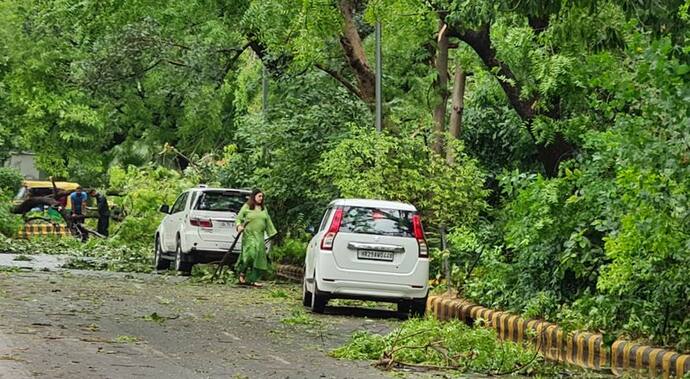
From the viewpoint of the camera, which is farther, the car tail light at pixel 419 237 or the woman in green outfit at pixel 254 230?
the woman in green outfit at pixel 254 230

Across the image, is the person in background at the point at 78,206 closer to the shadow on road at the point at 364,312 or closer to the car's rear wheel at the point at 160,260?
the car's rear wheel at the point at 160,260

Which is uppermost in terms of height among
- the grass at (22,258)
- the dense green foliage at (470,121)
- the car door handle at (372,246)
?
the dense green foliage at (470,121)

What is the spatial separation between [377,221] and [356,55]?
8.53m

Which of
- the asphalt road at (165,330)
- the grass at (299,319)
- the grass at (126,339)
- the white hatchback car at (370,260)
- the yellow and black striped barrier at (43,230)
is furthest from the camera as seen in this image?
the yellow and black striped barrier at (43,230)

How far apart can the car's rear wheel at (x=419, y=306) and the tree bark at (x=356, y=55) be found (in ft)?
26.6

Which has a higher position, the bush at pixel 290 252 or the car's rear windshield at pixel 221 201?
the car's rear windshield at pixel 221 201

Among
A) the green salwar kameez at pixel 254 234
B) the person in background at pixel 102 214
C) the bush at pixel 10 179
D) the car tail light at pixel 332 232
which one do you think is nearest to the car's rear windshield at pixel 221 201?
the green salwar kameez at pixel 254 234

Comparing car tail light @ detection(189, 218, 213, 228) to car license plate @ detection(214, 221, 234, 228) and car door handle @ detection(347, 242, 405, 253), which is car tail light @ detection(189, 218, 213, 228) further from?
car door handle @ detection(347, 242, 405, 253)

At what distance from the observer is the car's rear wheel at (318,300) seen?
796 inches

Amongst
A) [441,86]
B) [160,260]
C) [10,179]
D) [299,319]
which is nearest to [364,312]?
[299,319]

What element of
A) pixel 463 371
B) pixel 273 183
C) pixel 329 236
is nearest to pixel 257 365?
pixel 463 371

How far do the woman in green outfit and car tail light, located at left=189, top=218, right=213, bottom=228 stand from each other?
7.00ft

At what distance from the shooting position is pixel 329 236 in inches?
797

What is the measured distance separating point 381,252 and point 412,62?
16.7 metres
